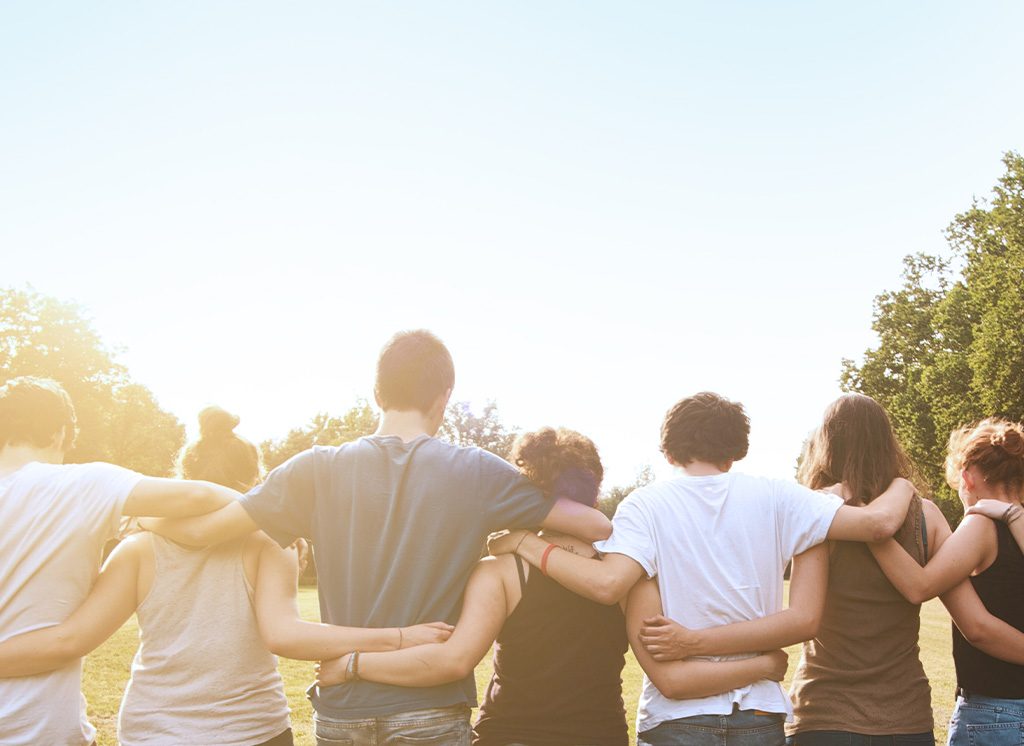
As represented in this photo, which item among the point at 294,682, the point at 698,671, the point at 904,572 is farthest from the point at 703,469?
the point at 294,682

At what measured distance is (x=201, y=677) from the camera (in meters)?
3.60

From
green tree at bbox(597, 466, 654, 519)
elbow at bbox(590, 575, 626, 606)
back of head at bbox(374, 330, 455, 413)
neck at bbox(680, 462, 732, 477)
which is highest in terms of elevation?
back of head at bbox(374, 330, 455, 413)

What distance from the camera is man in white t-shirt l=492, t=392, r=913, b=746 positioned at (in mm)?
3467

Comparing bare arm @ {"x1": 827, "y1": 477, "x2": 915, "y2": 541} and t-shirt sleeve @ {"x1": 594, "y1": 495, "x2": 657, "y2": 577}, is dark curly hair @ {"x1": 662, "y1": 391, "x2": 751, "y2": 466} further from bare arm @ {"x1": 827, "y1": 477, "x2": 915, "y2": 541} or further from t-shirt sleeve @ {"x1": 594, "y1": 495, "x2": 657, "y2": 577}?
bare arm @ {"x1": 827, "y1": 477, "x2": 915, "y2": 541}

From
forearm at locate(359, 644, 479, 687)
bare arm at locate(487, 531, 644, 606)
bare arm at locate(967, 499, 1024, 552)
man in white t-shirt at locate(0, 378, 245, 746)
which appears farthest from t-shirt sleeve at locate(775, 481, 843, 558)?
man in white t-shirt at locate(0, 378, 245, 746)

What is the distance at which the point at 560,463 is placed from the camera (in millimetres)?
3584

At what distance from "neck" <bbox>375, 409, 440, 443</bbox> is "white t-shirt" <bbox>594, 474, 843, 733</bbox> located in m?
0.87

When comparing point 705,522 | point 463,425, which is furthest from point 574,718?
point 463,425

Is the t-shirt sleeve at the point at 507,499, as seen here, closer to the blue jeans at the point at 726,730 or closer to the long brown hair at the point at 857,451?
the blue jeans at the point at 726,730

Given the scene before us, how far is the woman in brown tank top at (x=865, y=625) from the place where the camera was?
372 cm

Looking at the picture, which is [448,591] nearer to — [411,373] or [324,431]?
[411,373]

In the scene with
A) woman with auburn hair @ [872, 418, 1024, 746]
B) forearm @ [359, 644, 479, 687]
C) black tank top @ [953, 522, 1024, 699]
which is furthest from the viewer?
black tank top @ [953, 522, 1024, 699]

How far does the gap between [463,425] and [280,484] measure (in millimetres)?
61625

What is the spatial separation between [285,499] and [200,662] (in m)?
0.78
